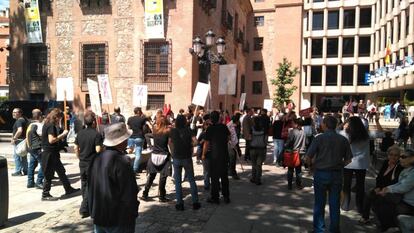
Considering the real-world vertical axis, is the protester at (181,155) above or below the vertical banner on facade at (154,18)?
below

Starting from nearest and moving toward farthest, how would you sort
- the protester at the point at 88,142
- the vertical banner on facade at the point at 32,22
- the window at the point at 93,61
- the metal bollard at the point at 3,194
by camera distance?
the metal bollard at the point at 3,194 < the protester at the point at 88,142 < the window at the point at 93,61 < the vertical banner on facade at the point at 32,22

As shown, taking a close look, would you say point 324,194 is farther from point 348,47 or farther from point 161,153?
point 348,47

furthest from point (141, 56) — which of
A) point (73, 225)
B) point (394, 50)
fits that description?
point (394, 50)

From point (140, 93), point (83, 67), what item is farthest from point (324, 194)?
point (83, 67)

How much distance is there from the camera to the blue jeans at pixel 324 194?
5758 millimetres

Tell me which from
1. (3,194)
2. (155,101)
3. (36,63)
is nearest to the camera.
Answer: (3,194)

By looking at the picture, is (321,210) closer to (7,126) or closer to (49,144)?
(49,144)

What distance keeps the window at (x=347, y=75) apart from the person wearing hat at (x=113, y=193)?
5013 cm

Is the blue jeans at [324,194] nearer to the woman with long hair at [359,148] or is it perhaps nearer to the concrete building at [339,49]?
the woman with long hair at [359,148]

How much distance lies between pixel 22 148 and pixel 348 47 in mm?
47604

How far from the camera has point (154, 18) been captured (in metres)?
21.2

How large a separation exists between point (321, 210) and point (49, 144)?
540 centimetres

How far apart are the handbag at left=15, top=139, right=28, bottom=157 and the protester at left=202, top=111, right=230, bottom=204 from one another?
4855 mm

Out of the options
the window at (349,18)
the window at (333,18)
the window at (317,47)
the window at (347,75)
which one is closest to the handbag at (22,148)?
the window at (317,47)
